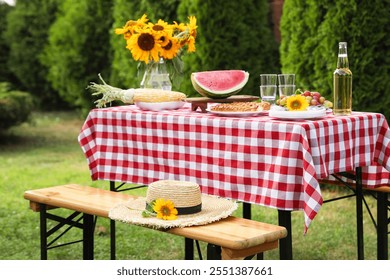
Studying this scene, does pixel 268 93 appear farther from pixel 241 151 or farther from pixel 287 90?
pixel 241 151

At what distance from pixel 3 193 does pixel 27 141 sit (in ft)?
13.8

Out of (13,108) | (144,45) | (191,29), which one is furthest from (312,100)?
(13,108)

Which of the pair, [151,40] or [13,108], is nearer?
[151,40]

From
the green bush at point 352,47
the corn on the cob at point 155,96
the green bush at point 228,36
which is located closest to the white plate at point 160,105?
the corn on the cob at point 155,96

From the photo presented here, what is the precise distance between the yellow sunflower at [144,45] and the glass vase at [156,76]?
0.12m

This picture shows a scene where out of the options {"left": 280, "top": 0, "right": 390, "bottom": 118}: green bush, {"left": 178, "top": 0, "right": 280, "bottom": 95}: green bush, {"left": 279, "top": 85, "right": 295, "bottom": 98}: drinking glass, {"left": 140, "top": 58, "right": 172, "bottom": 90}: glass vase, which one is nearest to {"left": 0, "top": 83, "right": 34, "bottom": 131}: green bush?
{"left": 178, "top": 0, "right": 280, "bottom": 95}: green bush

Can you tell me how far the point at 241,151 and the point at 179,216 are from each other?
610mm

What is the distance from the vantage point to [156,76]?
5348mm

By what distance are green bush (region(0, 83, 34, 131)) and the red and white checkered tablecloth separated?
6.62 meters

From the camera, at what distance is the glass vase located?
534 centimetres

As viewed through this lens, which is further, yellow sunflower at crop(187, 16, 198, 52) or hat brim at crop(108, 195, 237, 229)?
yellow sunflower at crop(187, 16, 198, 52)

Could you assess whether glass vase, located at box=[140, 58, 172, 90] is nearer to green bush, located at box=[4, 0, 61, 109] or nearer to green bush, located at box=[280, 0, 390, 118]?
green bush, located at box=[280, 0, 390, 118]

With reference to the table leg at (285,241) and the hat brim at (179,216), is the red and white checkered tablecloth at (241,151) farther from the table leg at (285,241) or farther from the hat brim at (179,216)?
the hat brim at (179,216)
